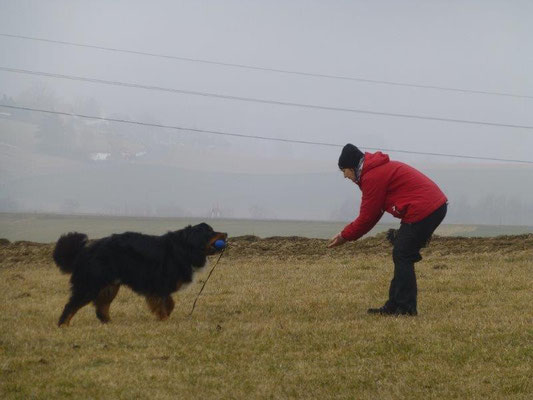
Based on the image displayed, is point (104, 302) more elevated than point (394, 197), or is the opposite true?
point (394, 197)

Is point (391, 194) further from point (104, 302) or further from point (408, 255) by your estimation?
point (104, 302)

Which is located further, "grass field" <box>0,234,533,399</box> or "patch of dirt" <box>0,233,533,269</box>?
"patch of dirt" <box>0,233,533,269</box>

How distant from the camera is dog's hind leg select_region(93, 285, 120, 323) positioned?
11000 millimetres

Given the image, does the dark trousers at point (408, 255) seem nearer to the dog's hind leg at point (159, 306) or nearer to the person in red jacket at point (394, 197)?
the person in red jacket at point (394, 197)

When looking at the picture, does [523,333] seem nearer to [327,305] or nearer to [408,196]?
[408,196]

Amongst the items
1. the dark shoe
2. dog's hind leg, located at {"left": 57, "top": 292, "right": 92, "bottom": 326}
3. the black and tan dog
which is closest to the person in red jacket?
the dark shoe

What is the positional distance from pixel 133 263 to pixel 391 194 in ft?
11.5

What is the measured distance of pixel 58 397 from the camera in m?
7.29

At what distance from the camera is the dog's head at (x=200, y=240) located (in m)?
11.2

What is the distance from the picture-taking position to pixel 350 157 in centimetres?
1050

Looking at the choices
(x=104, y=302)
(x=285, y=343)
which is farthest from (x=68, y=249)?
(x=285, y=343)

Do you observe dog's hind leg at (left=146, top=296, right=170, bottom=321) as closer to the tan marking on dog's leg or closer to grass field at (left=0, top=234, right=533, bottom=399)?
the tan marking on dog's leg

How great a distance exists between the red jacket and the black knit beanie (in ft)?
0.39

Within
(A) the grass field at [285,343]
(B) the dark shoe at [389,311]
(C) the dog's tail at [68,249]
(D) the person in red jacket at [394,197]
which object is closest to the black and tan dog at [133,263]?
(C) the dog's tail at [68,249]
